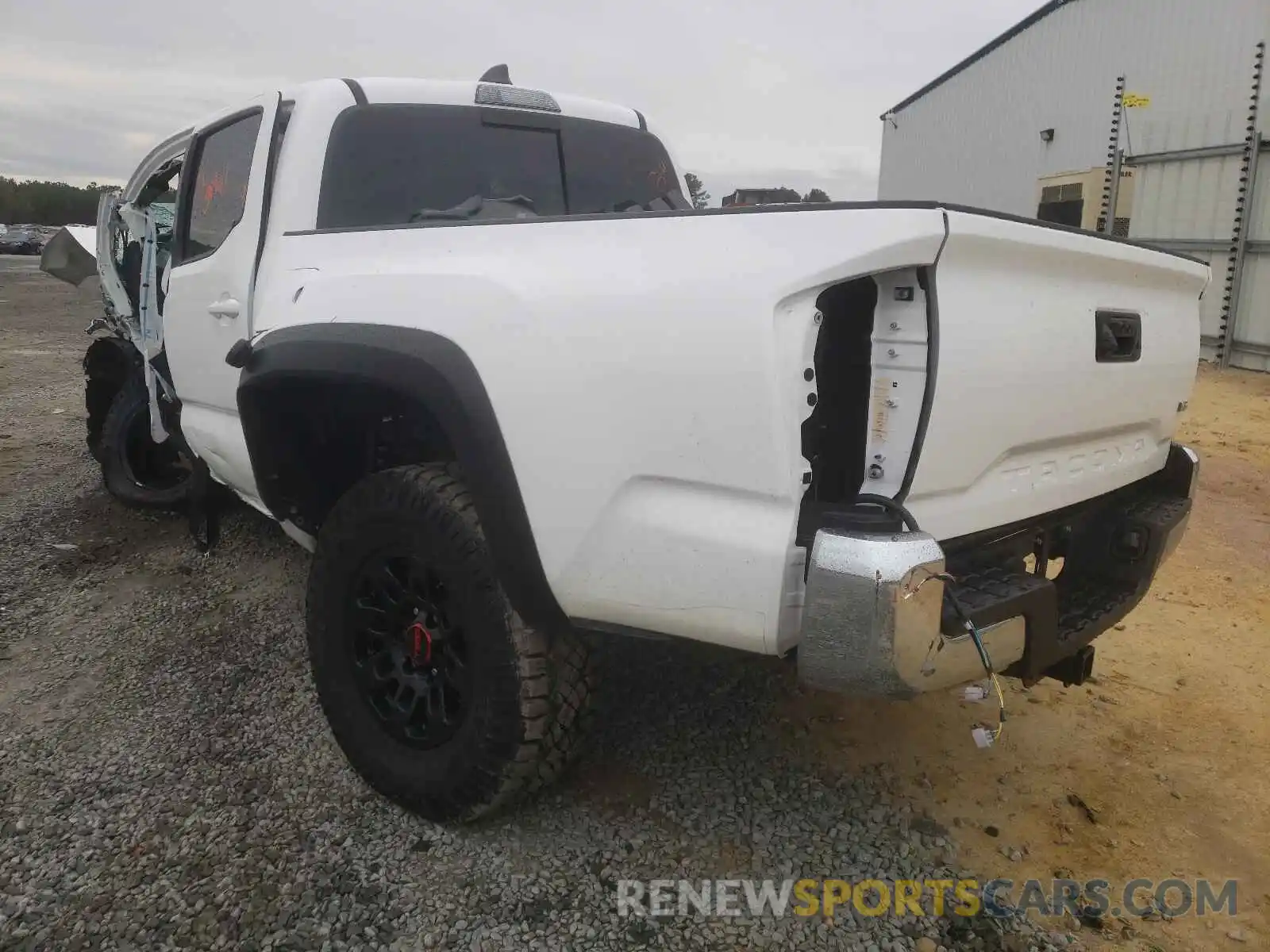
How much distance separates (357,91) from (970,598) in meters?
2.57

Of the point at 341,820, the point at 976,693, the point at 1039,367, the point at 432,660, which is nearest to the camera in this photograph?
the point at 1039,367

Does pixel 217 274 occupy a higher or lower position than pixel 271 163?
lower

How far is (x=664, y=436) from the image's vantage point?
187cm

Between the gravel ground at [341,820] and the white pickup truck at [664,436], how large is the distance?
0.74 feet

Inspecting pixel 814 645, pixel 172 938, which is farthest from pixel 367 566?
pixel 814 645

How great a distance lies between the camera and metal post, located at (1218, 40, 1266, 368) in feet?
33.5

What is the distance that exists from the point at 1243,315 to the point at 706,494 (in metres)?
11.0

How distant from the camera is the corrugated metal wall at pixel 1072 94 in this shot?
11720 mm

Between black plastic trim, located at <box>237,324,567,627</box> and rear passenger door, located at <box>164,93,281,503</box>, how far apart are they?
0.81 metres

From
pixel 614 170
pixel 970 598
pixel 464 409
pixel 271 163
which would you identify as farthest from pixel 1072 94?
pixel 464 409

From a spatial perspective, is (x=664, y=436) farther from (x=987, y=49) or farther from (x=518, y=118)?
(x=987, y=49)

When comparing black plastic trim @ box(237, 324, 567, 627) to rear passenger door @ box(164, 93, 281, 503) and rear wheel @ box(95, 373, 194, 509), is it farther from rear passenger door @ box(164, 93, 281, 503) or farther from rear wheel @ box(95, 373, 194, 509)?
rear wheel @ box(95, 373, 194, 509)

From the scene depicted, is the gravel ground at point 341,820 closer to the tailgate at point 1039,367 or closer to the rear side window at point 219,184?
the tailgate at point 1039,367

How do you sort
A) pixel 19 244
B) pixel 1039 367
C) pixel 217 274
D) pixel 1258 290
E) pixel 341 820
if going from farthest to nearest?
pixel 19 244
pixel 1258 290
pixel 217 274
pixel 341 820
pixel 1039 367
